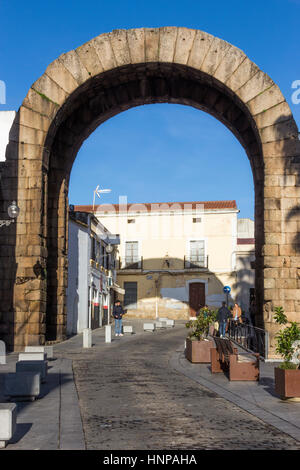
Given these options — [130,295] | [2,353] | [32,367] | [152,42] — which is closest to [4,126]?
[152,42]

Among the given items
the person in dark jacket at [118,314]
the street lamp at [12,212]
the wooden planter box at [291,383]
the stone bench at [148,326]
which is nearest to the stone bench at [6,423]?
the wooden planter box at [291,383]

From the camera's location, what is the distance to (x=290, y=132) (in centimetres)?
1830

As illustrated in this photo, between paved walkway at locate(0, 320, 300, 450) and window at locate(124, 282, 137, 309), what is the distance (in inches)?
1269

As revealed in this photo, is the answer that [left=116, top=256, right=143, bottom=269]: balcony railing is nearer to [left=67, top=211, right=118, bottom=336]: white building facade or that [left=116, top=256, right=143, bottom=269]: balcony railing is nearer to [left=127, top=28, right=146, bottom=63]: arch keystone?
[left=67, top=211, right=118, bottom=336]: white building facade

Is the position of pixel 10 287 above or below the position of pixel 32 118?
below

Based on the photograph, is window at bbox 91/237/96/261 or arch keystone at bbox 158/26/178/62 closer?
arch keystone at bbox 158/26/178/62

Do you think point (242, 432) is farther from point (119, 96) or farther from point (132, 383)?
point (119, 96)

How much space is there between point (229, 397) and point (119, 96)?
14.9 m

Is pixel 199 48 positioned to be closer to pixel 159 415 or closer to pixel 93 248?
pixel 159 415

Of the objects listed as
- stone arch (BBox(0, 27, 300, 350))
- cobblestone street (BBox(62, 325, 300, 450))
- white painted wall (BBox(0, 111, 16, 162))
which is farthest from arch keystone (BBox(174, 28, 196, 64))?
cobblestone street (BBox(62, 325, 300, 450))

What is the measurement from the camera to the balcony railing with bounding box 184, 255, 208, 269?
151ft

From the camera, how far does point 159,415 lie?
26.2ft

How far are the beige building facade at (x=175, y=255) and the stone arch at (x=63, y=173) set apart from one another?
2482 centimetres
